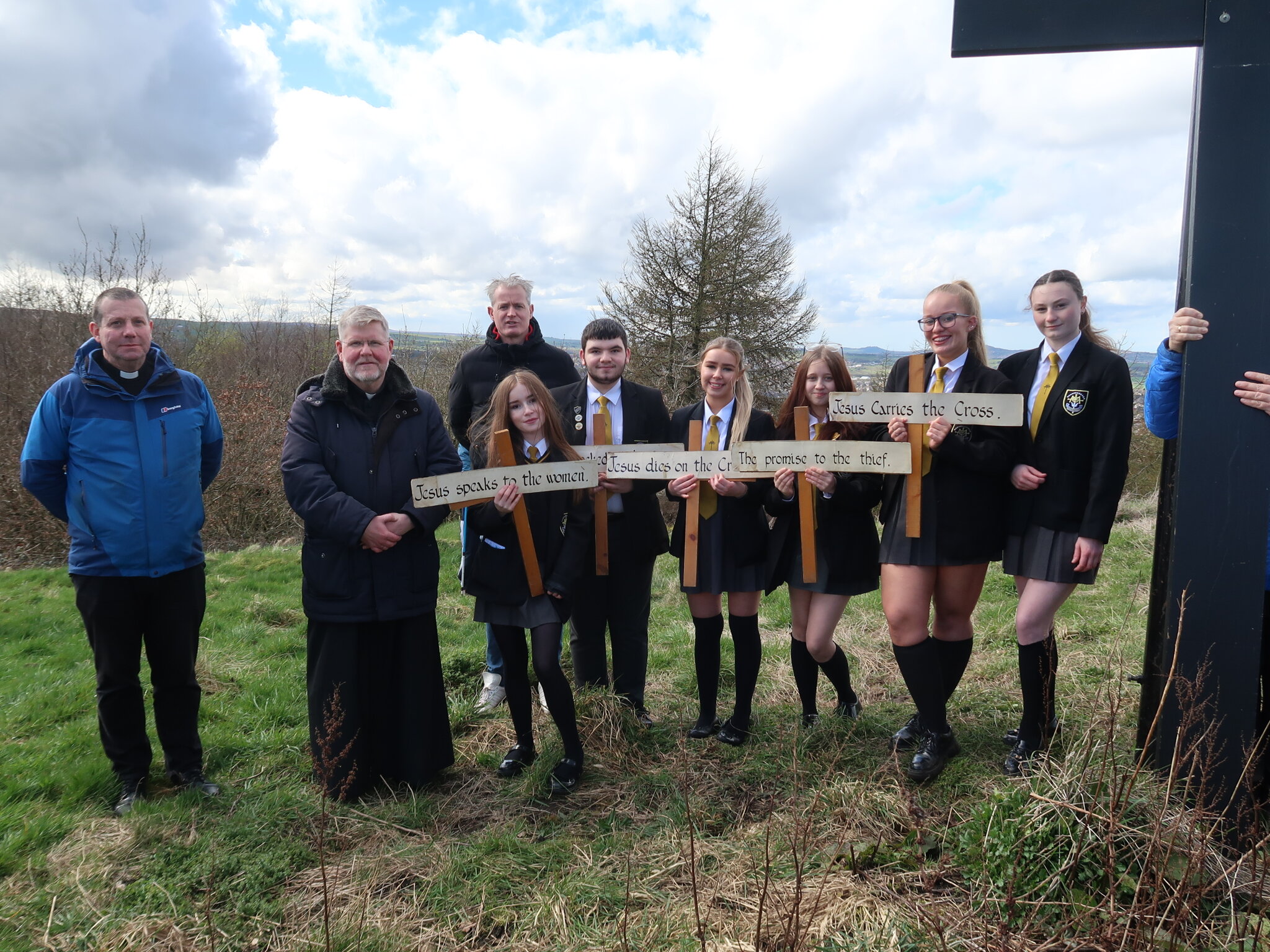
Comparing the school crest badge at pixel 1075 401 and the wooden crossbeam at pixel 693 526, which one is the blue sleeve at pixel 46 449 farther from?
the school crest badge at pixel 1075 401

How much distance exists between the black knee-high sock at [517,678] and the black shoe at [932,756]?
76.4 inches

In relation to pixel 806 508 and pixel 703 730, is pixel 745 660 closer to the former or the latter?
pixel 703 730

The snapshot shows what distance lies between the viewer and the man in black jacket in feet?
15.7

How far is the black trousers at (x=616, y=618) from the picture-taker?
4500 millimetres

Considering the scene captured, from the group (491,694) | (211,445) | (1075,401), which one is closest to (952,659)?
(1075,401)

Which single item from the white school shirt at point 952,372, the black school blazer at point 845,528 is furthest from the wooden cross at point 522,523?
the white school shirt at point 952,372

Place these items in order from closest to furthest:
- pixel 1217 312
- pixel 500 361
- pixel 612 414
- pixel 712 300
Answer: pixel 1217 312 → pixel 612 414 → pixel 500 361 → pixel 712 300

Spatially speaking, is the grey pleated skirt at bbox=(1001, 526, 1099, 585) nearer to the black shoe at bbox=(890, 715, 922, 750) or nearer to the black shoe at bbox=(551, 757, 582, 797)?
the black shoe at bbox=(890, 715, 922, 750)

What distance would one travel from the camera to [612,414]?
455 centimetres

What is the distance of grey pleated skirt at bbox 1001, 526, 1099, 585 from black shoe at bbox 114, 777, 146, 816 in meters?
4.21

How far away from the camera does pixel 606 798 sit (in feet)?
12.6

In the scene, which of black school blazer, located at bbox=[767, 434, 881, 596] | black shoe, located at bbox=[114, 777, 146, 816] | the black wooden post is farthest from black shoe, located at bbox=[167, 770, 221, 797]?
the black wooden post

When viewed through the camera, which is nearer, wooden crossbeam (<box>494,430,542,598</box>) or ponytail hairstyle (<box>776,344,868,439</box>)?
wooden crossbeam (<box>494,430,542,598</box>)

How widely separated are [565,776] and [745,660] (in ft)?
3.76
